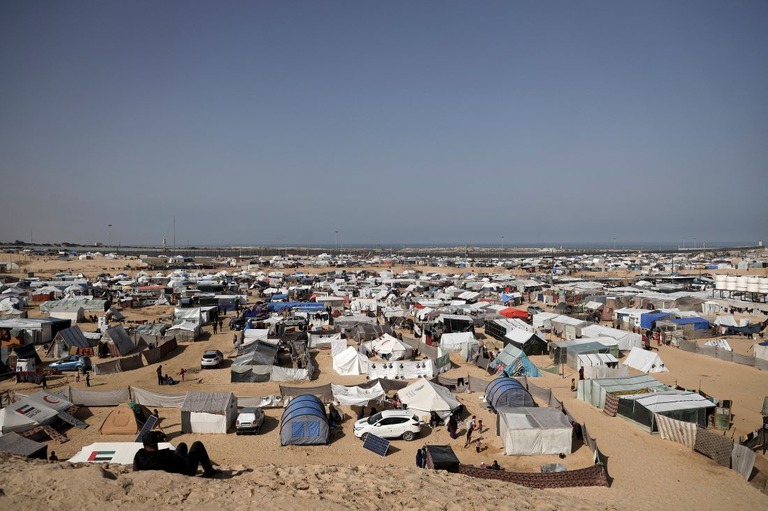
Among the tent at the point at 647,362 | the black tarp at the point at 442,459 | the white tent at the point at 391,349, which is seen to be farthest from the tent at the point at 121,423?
the tent at the point at 647,362

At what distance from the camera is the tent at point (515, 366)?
21.1 m

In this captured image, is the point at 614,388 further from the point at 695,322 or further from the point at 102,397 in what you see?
the point at 102,397

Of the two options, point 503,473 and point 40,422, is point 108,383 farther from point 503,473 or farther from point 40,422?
point 503,473

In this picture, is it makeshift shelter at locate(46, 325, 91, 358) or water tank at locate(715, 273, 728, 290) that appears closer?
makeshift shelter at locate(46, 325, 91, 358)

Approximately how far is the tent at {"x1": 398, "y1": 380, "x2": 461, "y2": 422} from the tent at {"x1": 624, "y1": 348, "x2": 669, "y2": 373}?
1190cm

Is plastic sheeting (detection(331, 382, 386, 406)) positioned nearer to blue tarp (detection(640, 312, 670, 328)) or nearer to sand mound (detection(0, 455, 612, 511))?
sand mound (detection(0, 455, 612, 511))

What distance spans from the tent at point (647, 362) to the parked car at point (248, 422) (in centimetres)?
1836

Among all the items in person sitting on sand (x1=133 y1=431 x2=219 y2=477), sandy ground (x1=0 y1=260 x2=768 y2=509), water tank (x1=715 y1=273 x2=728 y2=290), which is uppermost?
water tank (x1=715 y1=273 x2=728 y2=290)

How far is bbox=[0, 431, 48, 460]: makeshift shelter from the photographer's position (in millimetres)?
10930

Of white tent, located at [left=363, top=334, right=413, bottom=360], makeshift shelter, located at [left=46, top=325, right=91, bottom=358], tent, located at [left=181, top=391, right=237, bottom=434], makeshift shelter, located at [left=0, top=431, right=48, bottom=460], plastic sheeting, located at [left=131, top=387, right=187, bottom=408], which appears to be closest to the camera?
Answer: makeshift shelter, located at [left=0, top=431, right=48, bottom=460]

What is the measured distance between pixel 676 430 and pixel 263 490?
12594 millimetres

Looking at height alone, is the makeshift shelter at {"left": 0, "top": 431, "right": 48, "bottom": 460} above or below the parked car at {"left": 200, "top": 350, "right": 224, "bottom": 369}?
above

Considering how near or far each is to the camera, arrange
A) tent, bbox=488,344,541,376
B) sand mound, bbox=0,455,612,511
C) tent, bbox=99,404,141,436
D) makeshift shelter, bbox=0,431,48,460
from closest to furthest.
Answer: sand mound, bbox=0,455,612,511
makeshift shelter, bbox=0,431,48,460
tent, bbox=99,404,141,436
tent, bbox=488,344,541,376

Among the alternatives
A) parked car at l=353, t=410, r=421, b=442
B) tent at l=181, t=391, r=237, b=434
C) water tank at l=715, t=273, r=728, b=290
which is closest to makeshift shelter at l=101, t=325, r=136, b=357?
tent at l=181, t=391, r=237, b=434
